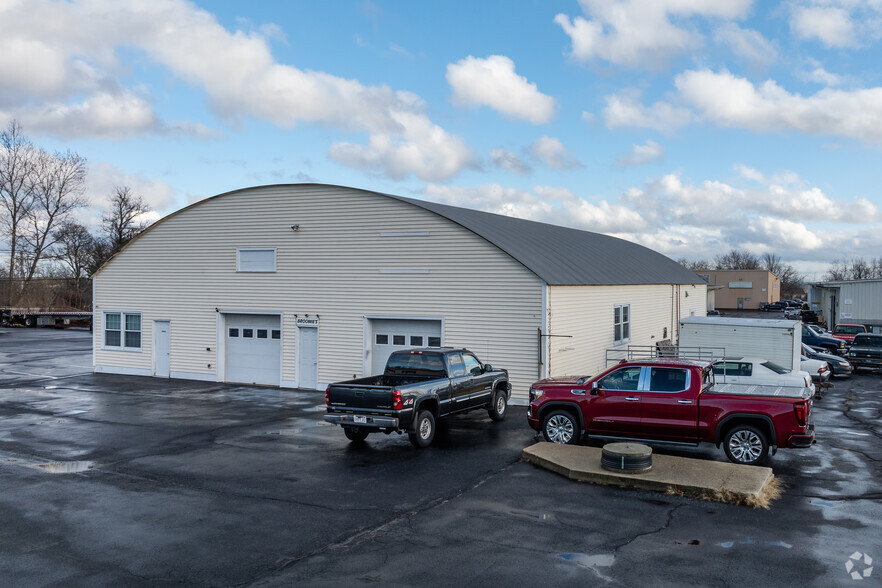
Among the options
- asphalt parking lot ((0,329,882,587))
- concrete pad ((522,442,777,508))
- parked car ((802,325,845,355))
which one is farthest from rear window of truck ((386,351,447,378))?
parked car ((802,325,845,355))

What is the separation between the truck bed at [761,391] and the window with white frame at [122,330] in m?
21.2

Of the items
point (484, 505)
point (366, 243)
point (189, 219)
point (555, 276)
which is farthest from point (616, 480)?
point (189, 219)

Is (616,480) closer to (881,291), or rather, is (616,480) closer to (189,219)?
(189,219)

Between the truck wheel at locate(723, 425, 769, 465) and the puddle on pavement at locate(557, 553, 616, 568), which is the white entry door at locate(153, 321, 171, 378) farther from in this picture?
the puddle on pavement at locate(557, 553, 616, 568)

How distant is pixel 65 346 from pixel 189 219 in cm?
1934

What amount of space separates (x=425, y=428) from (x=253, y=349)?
1170 cm

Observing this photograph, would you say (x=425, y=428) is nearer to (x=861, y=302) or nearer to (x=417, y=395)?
(x=417, y=395)

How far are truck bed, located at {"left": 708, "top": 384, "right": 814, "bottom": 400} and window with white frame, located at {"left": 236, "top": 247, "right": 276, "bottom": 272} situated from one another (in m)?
15.4

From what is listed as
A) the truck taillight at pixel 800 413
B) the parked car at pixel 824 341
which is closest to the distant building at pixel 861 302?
the parked car at pixel 824 341

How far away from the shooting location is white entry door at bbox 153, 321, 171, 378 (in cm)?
2486

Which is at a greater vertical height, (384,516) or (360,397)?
(360,397)

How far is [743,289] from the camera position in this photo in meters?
87.9

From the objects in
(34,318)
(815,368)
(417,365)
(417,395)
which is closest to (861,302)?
(815,368)

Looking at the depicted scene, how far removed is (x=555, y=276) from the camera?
63.7ft
